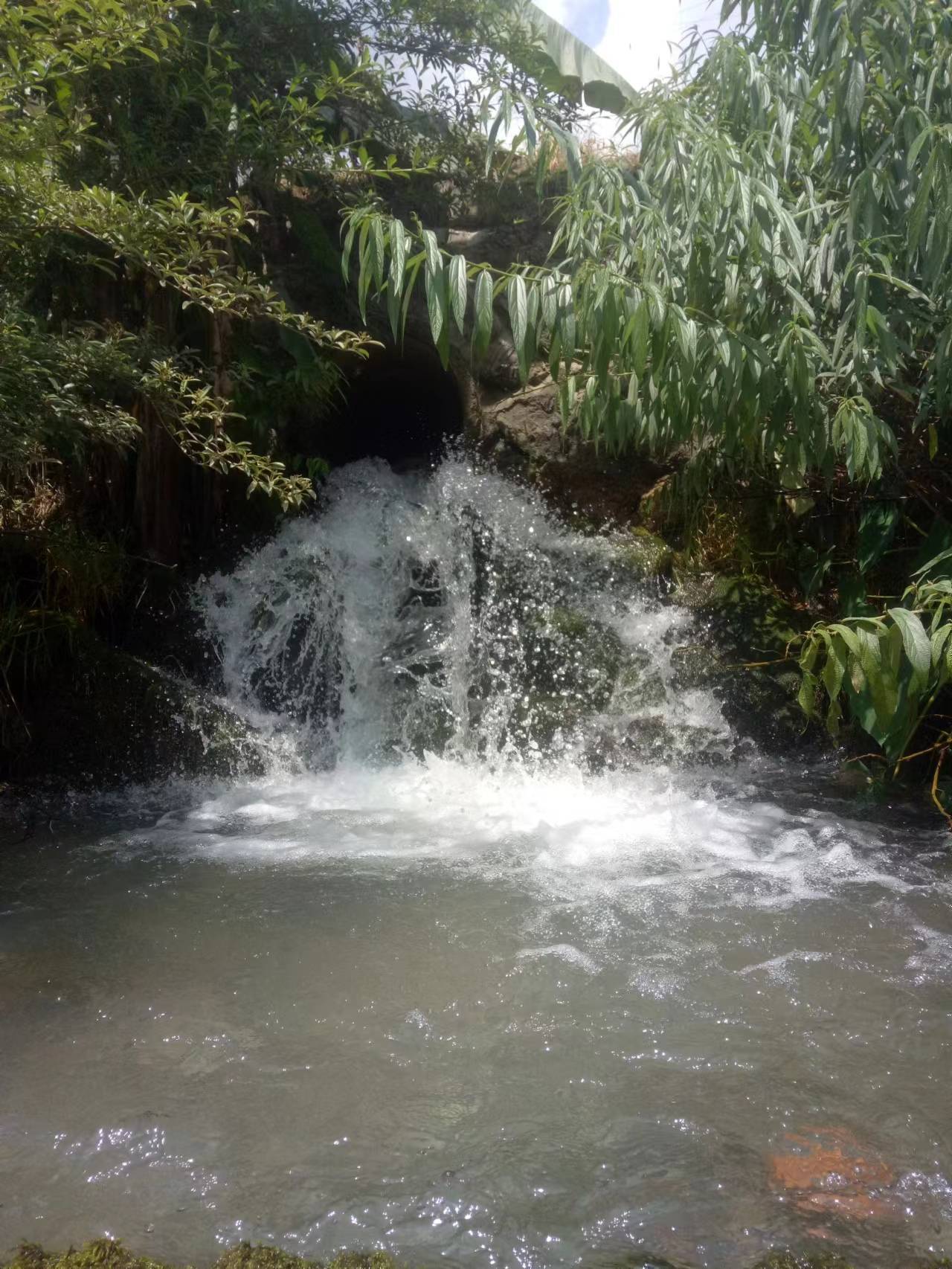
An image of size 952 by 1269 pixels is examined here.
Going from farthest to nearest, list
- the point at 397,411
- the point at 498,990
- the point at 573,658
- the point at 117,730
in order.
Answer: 1. the point at 397,411
2. the point at 573,658
3. the point at 117,730
4. the point at 498,990

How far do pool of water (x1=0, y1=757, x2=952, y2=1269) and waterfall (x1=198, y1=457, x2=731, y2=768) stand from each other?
1.12m

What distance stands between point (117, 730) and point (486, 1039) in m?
3.66

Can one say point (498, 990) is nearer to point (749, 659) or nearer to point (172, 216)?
point (749, 659)

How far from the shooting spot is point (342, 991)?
10.2ft

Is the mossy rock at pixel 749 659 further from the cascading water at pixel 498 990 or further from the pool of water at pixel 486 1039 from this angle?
the pool of water at pixel 486 1039

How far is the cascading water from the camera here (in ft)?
7.01

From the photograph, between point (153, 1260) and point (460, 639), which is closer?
point (153, 1260)

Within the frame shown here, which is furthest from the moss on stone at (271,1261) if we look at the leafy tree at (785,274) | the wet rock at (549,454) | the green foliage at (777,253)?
the wet rock at (549,454)

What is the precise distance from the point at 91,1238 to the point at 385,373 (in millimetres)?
7636

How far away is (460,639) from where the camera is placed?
6.51 metres

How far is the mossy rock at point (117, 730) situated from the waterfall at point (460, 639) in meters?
0.44

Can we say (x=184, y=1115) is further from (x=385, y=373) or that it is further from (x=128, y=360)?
(x=385, y=373)

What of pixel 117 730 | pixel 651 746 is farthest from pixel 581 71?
pixel 117 730

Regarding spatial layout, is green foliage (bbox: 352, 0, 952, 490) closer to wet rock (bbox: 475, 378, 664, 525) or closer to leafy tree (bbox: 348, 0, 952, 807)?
leafy tree (bbox: 348, 0, 952, 807)
